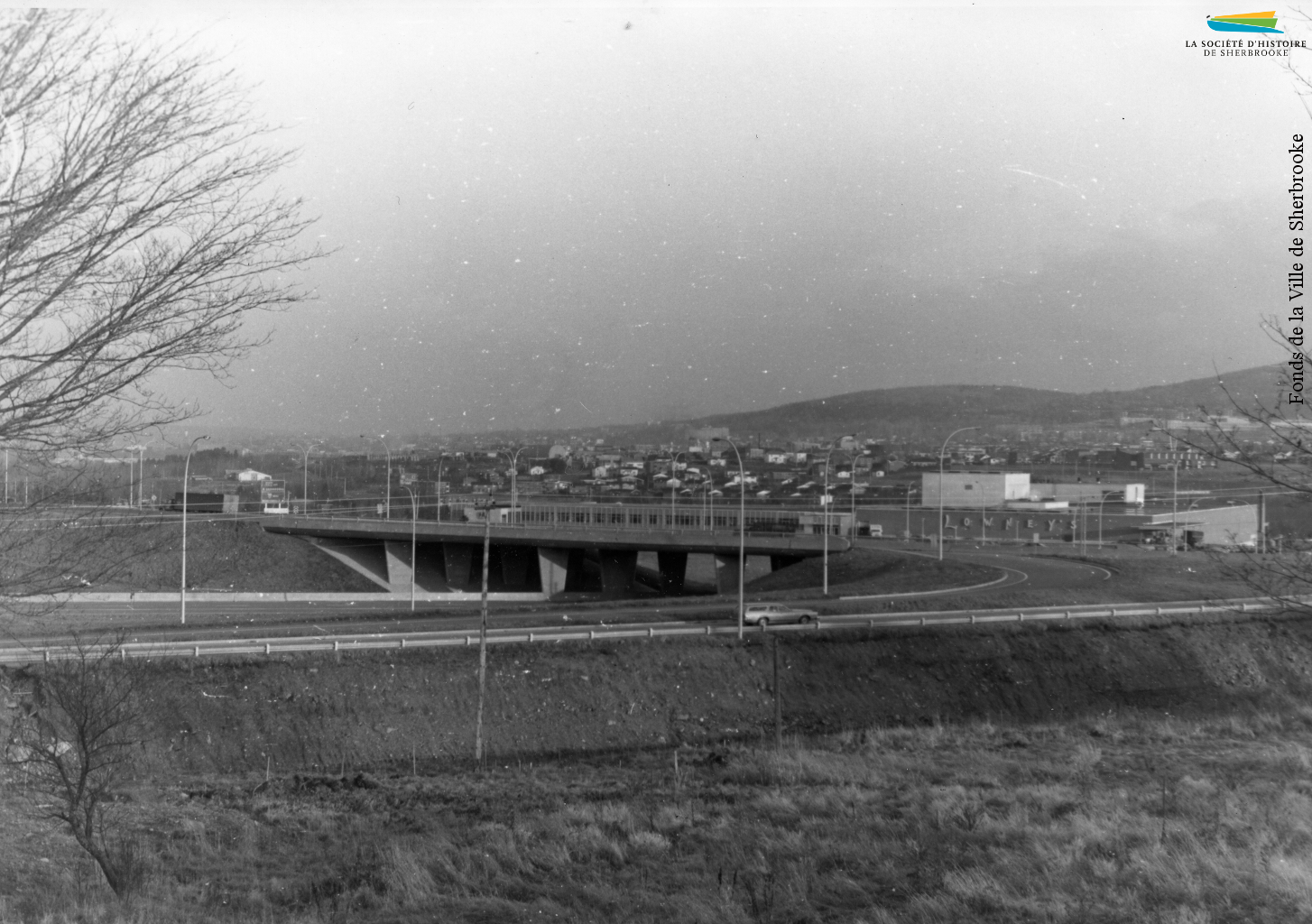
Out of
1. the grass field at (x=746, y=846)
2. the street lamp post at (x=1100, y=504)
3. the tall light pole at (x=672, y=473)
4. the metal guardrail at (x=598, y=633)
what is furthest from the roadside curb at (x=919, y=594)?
the tall light pole at (x=672, y=473)

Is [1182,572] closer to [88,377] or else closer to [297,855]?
[297,855]

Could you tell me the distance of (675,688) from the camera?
28.3m

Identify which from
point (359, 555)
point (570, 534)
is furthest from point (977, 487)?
point (359, 555)

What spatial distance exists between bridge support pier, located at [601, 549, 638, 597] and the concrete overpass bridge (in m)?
0.05

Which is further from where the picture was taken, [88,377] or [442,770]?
[442,770]

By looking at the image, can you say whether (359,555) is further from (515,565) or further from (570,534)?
(570,534)

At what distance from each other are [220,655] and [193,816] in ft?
40.7

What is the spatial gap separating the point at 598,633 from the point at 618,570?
106ft

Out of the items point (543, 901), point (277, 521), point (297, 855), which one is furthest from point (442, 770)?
point (277, 521)

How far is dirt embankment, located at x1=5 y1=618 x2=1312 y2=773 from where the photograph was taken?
24.2 m

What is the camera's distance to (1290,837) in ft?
31.0

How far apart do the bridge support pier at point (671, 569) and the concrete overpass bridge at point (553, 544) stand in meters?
0.06

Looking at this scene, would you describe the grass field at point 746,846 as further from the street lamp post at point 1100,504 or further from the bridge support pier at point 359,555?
the bridge support pier at point 359,555

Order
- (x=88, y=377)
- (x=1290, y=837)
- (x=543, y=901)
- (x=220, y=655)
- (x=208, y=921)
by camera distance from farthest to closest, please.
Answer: (x=220, y=655), (x=1290, y=837), (x=543, y=901), (x=208, y=921), (x=88, y=377)
